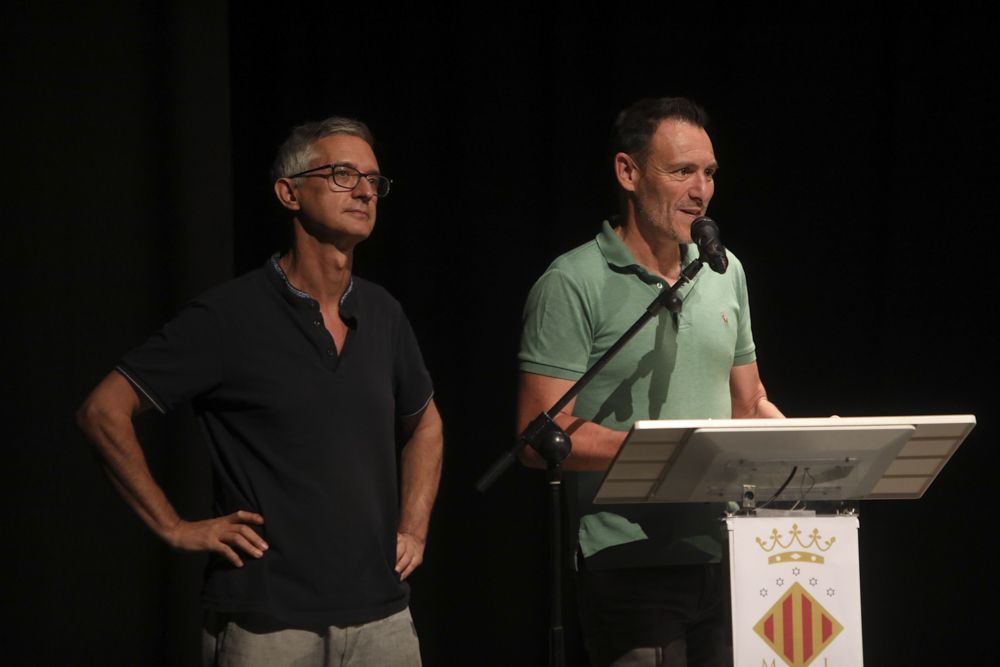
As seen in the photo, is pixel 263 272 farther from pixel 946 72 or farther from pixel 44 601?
pixel 946 72

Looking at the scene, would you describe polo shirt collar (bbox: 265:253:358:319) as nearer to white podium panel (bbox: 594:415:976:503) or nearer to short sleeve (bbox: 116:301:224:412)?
short sleeve (bbox: 116:301:224:412)

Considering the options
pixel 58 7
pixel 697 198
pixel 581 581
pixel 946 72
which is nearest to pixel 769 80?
pixel 946 72

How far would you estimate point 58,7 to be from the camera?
4.26 meters

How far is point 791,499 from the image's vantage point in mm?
2512

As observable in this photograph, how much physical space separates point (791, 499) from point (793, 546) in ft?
0.33

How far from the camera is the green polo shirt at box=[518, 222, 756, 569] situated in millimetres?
2789

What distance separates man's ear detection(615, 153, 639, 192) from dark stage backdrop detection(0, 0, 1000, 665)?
107 centimetres

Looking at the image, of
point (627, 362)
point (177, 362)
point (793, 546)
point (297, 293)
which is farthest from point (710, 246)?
point (177, 362)

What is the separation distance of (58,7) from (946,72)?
120 inches

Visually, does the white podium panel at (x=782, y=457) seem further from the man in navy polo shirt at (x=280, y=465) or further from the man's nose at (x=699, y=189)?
the man's nose at (x=699, y=189)

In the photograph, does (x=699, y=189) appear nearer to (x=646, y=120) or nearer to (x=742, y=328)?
(x=646, y=120)

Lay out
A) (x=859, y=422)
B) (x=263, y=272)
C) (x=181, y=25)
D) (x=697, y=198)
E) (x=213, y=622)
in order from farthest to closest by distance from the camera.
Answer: (x=181, y=25) < (x=697, y=198) < (x=263, y=272) < (x=213, y=622) < (x=859, y=422)

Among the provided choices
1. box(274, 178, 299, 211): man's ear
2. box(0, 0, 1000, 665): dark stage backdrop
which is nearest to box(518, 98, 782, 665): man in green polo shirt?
box(274, 178, 299, 211): man's ear

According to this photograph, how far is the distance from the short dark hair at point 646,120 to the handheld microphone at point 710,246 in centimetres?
42
